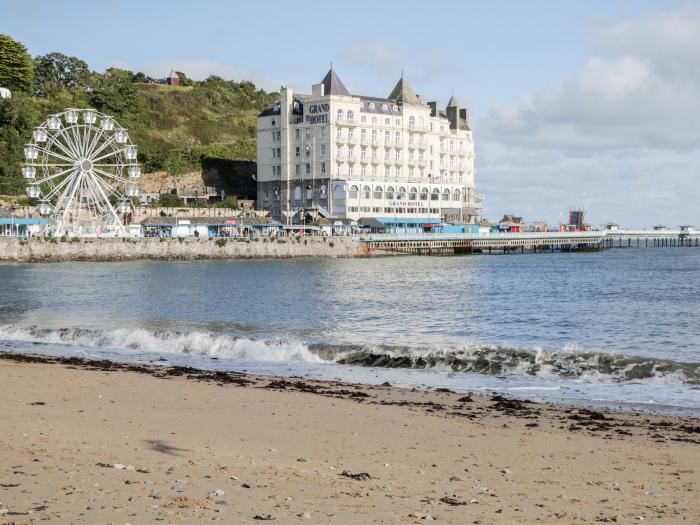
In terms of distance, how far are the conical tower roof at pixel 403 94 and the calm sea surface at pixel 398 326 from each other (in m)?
50.4

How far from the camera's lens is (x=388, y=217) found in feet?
329

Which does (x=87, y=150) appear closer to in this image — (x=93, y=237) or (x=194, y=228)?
(x=93, y=237)

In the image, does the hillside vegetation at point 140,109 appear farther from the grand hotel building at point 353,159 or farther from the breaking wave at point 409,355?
the breaking wave at point 409,355

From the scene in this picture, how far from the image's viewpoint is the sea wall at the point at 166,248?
233ft

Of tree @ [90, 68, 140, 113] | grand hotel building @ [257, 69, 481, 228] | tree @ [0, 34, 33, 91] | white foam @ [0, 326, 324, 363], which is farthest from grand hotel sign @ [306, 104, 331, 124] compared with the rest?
white foam @ [0, 326, 324, 363]

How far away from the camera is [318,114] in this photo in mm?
97500

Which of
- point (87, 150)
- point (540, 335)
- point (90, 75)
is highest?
point (90, 75)

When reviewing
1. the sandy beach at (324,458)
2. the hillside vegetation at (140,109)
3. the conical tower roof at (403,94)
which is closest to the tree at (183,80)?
the hillside vegetation at (140,109)

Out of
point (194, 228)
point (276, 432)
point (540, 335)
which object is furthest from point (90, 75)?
point (276, 432)

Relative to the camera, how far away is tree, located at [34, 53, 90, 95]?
110312 millimetres

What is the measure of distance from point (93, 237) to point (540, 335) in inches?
2181

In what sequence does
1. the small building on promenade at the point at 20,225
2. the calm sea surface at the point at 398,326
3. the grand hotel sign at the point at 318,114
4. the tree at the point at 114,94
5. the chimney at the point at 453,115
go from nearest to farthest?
the calm sea surface at the point at 398,326
the small building on promenade at the point at 20,225
the grand hotel sign at the point at 318,114
the tree at the point at 114,94
the chimney at the point at 453,115

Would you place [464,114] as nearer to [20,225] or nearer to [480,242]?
[480,242]

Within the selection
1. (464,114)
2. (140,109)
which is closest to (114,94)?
(140,109)
